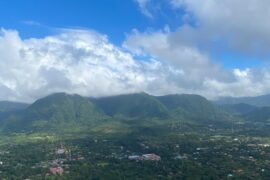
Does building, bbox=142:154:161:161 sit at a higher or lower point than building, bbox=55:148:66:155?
lower

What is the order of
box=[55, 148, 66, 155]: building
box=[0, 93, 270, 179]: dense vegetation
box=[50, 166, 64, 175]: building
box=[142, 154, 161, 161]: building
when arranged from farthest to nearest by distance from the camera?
box=[55, 148, 66, 155]: building < box=[142, 154, 161, 161]: building < box=[50, 166, 64, 175]: building < box=[0, 93, 270, 179]: dense vegetation

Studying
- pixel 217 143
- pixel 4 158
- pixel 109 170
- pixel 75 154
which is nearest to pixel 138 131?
pixel 217 143

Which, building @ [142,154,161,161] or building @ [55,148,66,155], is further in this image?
building @ [55,148,66,155]

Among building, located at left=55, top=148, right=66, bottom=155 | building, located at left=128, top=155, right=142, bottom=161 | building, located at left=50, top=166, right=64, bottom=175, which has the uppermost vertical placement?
building, located at left=55, top=148, right=66, bottom=155

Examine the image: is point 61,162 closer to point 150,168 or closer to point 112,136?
point 150,168

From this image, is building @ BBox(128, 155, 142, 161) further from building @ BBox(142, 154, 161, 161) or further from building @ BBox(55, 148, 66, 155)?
building @ BBox(55, 148, 66, 155)

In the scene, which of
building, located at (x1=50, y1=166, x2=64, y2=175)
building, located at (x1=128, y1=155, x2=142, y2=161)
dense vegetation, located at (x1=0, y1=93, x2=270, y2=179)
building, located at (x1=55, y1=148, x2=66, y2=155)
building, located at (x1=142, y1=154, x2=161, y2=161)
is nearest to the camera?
dense vegetation, located at (x1=0, y1=93, x2=270, y2=179)

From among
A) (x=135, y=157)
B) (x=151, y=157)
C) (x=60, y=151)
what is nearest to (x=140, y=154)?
(x=135, y=157)

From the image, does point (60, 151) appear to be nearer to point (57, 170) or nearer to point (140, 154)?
point (140, 154)

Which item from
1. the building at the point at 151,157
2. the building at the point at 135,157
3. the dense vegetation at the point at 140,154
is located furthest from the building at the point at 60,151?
the building at the point at 151,157

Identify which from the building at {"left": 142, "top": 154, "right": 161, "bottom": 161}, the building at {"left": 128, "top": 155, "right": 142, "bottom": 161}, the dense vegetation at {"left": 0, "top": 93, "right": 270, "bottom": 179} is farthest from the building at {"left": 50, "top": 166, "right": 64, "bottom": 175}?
the building at {"left": 142, "top": 154, "right": 161, "bottom": 161}

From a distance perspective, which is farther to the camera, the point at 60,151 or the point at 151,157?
the point at 60,151

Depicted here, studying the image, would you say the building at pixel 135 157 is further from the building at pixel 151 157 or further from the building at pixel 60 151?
the building at pixel 60 151
